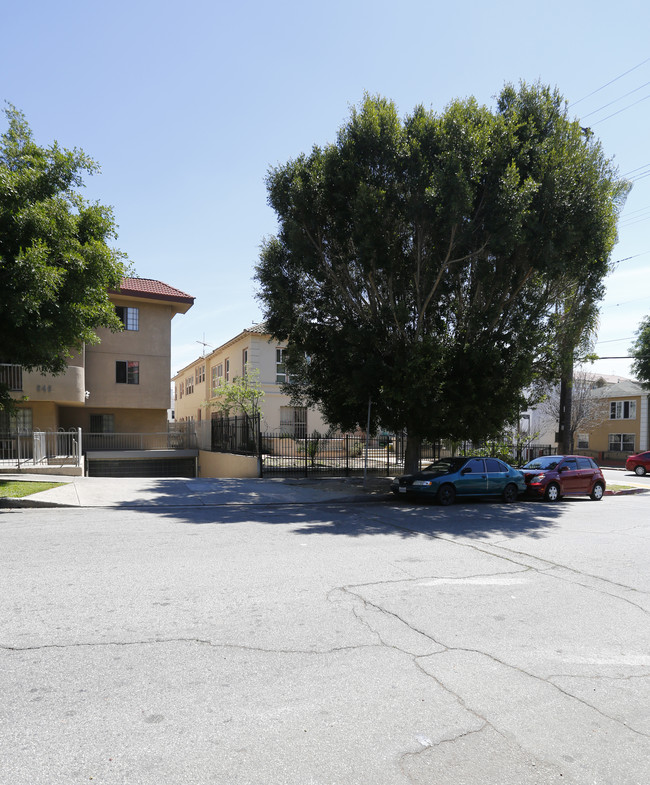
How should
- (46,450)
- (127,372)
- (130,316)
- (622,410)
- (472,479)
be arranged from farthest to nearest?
(622,410) < (130,316) < (127,372) < (46,450) < (472,479)

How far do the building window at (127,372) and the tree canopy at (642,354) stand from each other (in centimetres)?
3185

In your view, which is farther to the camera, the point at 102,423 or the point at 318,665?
the point at 102,423

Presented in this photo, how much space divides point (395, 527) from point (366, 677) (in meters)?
6.83

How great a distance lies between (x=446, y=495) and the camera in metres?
15.0

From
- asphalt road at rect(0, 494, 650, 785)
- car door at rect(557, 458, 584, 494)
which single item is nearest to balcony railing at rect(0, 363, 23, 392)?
asphalt road at rect(0, 494, 650, 785)

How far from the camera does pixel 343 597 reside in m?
5.98

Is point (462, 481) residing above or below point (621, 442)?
above

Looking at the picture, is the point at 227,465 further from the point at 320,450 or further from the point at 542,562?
the point at 542,562

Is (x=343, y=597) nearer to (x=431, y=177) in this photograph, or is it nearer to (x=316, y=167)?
(x=431, y=177)

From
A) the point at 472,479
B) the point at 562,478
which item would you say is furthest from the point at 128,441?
the point at 562,478

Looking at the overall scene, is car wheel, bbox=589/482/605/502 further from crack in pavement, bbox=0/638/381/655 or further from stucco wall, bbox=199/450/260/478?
crack in pavement, bbox=0/638/381/655

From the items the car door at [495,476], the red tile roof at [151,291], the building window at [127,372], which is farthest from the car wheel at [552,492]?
the building window at [127,372]

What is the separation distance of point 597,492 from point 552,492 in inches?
88.1

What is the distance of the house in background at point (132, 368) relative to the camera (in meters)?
26.7
